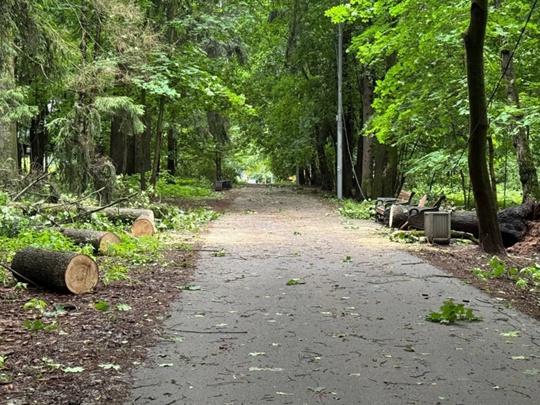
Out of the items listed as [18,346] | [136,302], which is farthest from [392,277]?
[18,346]

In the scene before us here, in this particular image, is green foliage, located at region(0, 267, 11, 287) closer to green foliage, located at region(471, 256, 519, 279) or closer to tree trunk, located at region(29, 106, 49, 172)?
green foliage, located at region(471, 256, 519, 279)

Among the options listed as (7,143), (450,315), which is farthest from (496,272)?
(7,143)

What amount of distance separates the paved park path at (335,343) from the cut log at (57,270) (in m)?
1.23

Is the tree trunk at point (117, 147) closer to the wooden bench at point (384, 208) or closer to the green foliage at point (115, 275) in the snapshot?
the wooden bench at point (384, 208)

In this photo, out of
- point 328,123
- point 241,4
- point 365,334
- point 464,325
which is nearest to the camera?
point 365,334

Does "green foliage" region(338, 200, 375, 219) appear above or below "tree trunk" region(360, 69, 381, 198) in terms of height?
below

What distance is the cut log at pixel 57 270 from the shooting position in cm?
639

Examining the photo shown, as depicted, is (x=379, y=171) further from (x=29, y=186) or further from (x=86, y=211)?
(x=29, y=186)

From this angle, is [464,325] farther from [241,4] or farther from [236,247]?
[241,4]

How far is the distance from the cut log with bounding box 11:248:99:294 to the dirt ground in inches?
5.5

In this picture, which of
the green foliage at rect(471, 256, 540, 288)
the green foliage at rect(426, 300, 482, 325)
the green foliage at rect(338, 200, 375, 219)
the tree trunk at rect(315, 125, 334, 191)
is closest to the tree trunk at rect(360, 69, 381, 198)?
the green foliage at rect(338, 200, 375, 219)

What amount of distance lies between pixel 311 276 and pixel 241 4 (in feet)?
50.7

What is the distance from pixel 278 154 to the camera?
36812mm

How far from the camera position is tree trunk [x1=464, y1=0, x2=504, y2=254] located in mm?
8977
